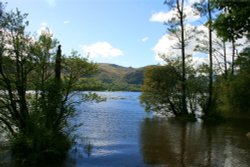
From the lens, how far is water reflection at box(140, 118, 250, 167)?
17.4m

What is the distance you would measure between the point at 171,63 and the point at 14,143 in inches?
1105

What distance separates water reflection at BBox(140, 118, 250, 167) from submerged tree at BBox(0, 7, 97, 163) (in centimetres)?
507

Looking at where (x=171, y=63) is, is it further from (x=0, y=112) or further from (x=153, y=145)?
(x=0, y=112)

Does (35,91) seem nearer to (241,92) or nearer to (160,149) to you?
(160,149)

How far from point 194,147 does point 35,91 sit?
1061 centimetres

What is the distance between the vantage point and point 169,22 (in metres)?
39.5

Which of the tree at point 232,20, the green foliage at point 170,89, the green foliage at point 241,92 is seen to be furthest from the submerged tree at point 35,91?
the green foliage at point 241,92

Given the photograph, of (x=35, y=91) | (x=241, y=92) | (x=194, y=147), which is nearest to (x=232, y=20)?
(x=35, y=91)

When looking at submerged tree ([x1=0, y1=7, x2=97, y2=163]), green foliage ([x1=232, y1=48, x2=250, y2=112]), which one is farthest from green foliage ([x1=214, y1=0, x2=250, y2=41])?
green foliage ([x1=232, y1=48, x2=250, y2=112])

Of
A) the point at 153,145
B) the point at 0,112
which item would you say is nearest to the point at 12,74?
the point at 0,112

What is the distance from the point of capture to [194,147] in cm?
2177

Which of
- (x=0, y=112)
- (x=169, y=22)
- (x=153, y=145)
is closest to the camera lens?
(x=0, y=112)

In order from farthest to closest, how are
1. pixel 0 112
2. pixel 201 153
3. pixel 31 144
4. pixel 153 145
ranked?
pixel 153 145, pixel 201 153, pixel 0 112, pixel 31 144

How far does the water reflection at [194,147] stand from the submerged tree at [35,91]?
5.07m
